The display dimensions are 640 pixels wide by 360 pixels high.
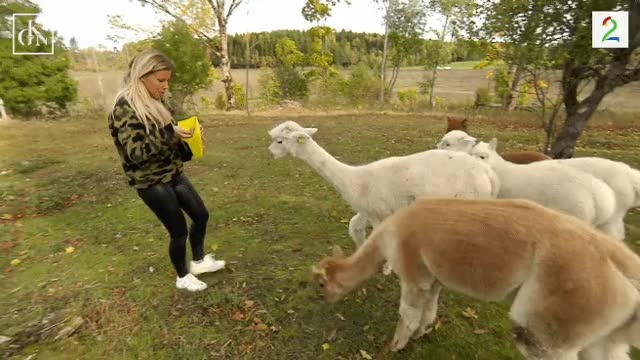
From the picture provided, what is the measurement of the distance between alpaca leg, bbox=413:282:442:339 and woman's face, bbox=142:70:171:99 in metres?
3.28

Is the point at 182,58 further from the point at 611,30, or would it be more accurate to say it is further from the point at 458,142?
the point at 611,30

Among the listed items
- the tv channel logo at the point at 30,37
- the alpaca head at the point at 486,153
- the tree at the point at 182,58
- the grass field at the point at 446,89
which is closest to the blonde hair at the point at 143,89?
the grass field at the point at 446,89

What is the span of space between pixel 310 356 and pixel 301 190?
5034 millimetres

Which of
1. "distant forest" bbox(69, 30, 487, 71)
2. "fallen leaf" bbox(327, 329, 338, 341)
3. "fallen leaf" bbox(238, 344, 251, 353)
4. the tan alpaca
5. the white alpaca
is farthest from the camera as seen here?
"distant forest" bbox(69, 30, 487, 71)

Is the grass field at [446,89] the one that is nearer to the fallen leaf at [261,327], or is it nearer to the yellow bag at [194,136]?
the yellow bag at [194,136]

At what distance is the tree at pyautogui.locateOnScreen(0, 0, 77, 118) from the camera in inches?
697

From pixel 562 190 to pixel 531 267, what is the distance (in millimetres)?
2465

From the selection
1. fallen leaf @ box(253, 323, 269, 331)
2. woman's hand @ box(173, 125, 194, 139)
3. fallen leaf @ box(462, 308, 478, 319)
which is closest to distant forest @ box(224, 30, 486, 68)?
fallen leaf @ box(462, 308, 478, 319)

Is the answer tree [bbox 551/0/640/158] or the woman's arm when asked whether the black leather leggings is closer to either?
the woman's arm

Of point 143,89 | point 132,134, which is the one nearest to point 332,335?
point 132,134

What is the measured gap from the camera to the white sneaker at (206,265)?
4914 millimetres

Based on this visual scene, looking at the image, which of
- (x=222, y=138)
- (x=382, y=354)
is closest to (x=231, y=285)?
(x=382, y=354)

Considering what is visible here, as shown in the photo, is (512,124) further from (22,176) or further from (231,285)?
(22,176)

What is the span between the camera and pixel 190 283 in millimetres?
4613
